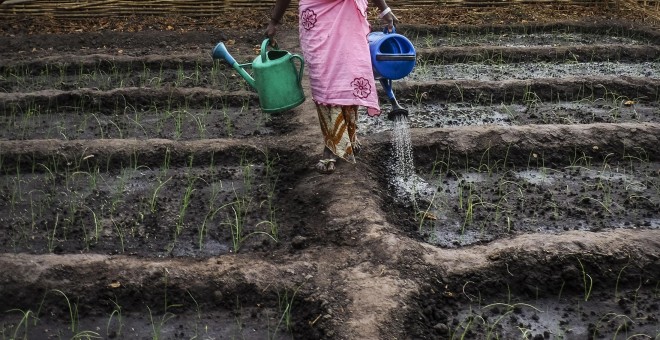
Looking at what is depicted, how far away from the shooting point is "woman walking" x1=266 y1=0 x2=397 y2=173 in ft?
12.9

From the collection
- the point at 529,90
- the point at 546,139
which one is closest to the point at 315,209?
the point at 546,139

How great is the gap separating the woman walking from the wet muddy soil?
0.41 meters

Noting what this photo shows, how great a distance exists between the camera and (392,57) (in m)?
3.99

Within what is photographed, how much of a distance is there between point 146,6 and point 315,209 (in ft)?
17.7

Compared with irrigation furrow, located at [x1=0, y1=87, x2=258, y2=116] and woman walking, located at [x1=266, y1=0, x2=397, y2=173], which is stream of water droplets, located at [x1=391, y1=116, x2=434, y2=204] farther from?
irrigation furrow, located at [x1=0, y1=87, x2=258, y2=116]

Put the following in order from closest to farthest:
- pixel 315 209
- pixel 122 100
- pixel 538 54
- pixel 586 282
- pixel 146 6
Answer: pixel 586 282 < pixel 315 209 < pixel 122 100 < pixel 538 54 < pixel 146 6

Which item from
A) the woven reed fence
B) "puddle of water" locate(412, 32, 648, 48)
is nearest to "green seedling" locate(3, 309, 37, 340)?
"puddle of water" locate(412, 32, 648, 48)

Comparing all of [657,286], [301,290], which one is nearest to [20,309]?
[301,290]

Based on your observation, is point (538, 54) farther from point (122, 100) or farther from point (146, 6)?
point (146, 6)

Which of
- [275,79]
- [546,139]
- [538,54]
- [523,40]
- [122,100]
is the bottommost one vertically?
[523,40]

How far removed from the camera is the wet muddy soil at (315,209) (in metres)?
3.09

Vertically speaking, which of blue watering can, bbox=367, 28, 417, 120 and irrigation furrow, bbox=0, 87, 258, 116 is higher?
blue watering can, bbox=367, 28, 417, 120

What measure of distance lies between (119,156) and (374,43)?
1.62m

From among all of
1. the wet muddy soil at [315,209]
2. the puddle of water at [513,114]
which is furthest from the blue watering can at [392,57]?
the puddle of water at [513,114]
